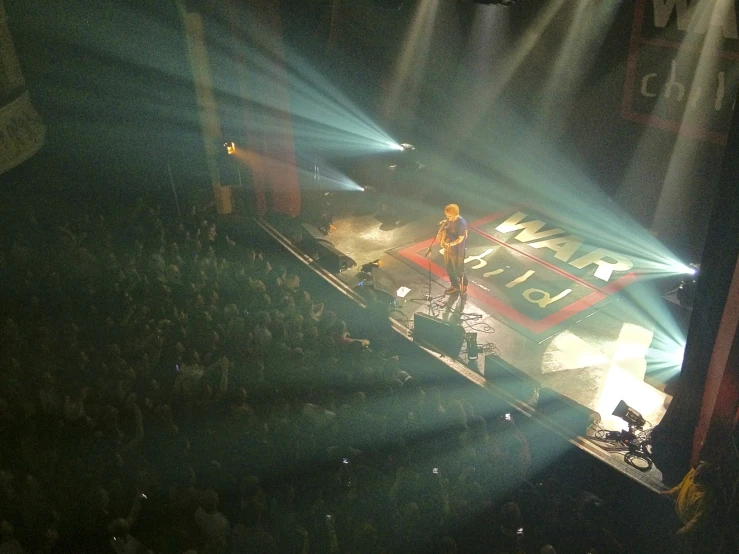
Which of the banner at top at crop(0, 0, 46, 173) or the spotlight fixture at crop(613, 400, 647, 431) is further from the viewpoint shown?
the banner at top at crop(0, 0, 46, 173)

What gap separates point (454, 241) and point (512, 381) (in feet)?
8.19

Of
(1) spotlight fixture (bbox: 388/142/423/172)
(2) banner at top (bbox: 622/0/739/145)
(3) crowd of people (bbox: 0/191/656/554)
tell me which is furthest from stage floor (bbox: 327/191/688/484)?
(2) banner at top (bbox: 622/0/739/145)

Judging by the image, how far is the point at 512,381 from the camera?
6.23 m

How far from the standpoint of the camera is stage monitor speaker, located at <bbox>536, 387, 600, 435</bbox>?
568 cm

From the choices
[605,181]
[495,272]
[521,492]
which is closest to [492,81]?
[605,181]

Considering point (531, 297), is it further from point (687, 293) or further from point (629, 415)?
point (629, 415)

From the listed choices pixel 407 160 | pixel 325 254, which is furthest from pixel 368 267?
pixel 407 160

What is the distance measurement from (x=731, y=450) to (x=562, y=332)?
10.3 feet

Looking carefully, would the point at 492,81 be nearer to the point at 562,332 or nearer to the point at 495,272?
the point at 495,272

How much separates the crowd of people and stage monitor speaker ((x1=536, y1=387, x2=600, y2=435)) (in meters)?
0.79

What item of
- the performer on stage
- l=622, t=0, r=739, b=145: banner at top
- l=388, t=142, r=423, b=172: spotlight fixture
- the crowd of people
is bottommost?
the crowd of people

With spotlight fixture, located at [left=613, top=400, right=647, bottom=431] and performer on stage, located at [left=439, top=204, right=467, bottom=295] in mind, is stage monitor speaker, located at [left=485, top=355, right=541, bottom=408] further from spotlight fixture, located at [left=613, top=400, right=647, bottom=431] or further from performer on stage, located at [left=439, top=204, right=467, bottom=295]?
performer on stage, located at [left=439, top=204, right=467, bottom=295]

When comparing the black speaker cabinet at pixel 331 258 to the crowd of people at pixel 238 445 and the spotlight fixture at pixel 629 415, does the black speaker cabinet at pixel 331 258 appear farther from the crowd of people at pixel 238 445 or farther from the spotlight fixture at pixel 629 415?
the spotlight fixture at pixel 629 415

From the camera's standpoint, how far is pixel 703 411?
494 centimetres
